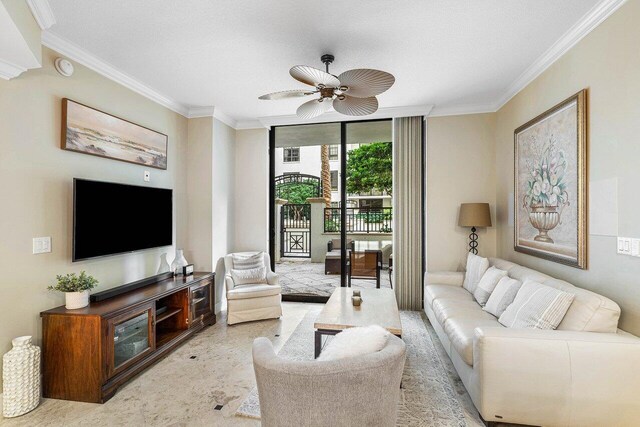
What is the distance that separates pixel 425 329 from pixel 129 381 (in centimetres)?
296

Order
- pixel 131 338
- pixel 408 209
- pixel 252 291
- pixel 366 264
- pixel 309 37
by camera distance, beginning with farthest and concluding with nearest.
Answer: pixel 366 264, pixel 408 209, pixel 252 291, pixel 131 338, pixel 309 37

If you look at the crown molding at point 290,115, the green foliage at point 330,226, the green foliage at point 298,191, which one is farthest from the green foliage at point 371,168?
the crown molding at point 290,115

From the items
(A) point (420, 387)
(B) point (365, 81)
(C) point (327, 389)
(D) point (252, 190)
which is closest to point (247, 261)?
(D) point (252, 190)

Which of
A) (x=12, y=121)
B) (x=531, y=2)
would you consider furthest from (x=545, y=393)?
(x=12, y=121)

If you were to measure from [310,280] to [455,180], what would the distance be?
2.93 meters

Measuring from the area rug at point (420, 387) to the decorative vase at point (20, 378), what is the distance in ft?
4.69

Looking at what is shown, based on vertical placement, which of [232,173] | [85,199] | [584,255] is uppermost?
[232,173]

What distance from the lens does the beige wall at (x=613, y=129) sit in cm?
189

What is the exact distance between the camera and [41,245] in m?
2.38

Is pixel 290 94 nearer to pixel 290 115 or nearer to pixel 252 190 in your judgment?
pixel 290 115

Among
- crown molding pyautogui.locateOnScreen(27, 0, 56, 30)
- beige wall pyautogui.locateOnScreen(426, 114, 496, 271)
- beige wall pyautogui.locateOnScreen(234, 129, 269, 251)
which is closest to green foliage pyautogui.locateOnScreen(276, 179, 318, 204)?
beige wall pyautogui.locateOnScreen(234, 129, 269, 251)

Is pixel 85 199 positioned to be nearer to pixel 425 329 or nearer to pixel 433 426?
pixel 433 426

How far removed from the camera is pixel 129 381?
251 centimetres

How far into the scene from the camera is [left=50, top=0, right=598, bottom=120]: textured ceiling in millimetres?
2117
